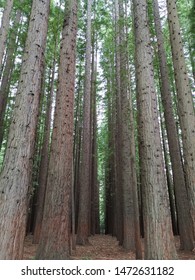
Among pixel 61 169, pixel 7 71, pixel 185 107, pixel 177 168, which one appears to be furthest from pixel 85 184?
pixel 7 71

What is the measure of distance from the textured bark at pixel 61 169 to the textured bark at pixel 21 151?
44.7 inches

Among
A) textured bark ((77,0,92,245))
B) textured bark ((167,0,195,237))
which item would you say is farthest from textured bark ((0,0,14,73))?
textured bark ((167,0,195,237))

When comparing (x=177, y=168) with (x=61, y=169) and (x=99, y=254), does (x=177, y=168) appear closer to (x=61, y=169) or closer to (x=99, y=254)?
(x=99, y=254)

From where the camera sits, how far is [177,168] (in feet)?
24.0

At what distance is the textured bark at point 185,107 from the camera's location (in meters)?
5.35

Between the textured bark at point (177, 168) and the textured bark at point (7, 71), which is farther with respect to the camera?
the textured bark at point (7, 71)

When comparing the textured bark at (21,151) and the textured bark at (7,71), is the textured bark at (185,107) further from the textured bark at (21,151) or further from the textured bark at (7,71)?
the textured bark at (7,71)

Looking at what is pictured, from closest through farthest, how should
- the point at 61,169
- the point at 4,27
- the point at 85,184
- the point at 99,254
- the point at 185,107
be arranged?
the point at 61,169 → the point at 185,107 → the point at 99,254 → the point at 4,27 → the point at 85,184

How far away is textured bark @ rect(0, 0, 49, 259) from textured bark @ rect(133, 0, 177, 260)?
196 cm

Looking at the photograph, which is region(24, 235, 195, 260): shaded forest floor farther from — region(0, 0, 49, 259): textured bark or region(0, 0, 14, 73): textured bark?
region(0, 0, 14, 73): textured bark

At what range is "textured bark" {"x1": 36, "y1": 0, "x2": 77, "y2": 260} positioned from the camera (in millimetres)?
4559

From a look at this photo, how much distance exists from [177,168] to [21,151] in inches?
207

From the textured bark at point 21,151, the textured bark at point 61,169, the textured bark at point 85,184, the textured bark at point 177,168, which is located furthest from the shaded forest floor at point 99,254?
the textured bark at point 21,151
